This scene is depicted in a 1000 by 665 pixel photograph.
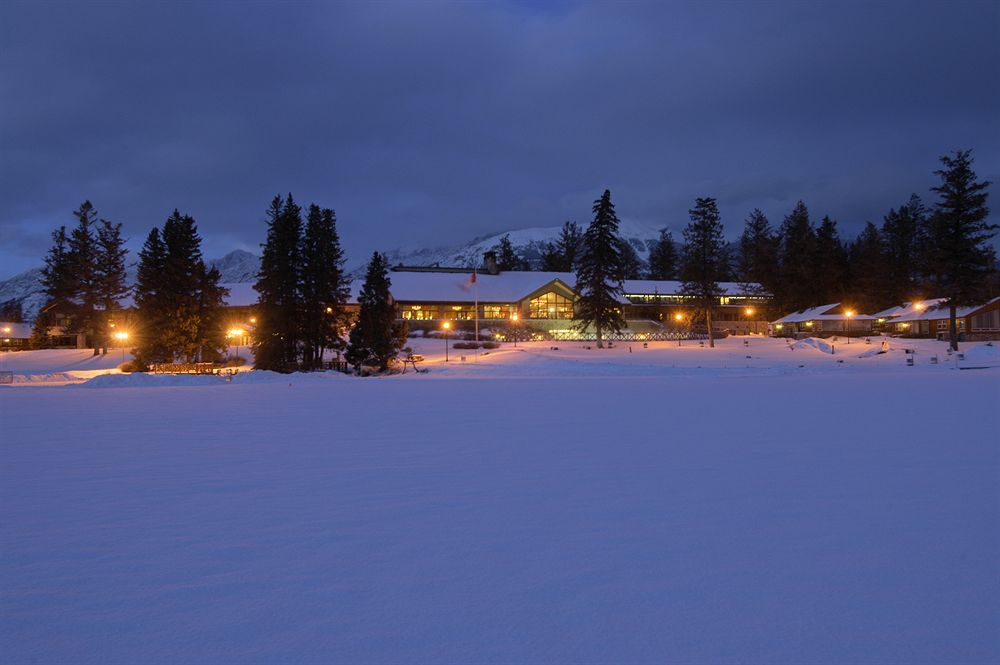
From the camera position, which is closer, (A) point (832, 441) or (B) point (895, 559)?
(B) point (895, 559)

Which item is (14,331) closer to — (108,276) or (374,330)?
(108,276)

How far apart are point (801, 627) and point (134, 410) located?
17.8 metres

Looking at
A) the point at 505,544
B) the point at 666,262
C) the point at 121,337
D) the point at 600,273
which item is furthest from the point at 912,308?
the point at 121,337

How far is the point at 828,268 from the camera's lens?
277ft

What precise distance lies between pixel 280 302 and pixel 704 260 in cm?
4236

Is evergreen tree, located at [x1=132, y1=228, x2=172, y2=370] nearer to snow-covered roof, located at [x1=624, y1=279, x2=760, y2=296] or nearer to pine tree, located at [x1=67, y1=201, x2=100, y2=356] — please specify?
pine tree, located at [x1=67, y1=201, x2=100, y2=356]

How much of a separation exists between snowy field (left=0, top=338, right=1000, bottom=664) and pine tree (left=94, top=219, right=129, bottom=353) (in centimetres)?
5141

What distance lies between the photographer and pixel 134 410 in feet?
53.2

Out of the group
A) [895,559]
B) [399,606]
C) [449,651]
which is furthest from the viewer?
[895,559]

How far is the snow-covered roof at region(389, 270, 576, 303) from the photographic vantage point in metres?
67.4

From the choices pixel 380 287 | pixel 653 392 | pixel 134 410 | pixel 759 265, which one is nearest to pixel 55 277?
pixel 380 287

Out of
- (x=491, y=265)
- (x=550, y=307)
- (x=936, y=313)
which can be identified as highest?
(x=491, y=265)

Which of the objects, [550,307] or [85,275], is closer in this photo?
[85,275]

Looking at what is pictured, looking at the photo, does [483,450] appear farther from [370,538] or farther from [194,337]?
[194,337]
